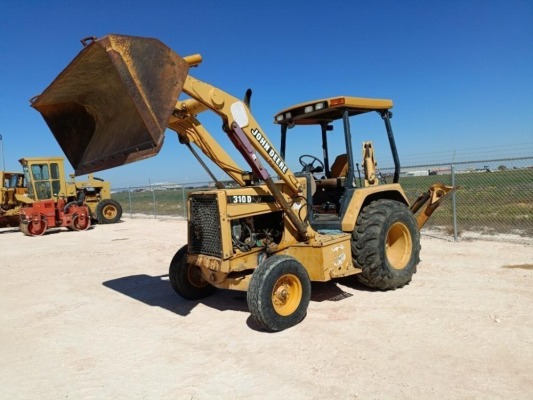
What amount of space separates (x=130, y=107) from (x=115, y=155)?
523 mm

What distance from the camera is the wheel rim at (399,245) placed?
612cm

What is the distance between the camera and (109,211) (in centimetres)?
1944

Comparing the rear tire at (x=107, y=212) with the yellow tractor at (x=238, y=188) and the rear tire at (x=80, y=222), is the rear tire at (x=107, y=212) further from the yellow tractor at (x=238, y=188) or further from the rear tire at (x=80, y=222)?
the yellow tractor at (x=238, y=188)

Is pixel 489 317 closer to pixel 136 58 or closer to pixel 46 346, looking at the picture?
pixel 136 58

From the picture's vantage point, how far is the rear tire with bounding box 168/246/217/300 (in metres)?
Answer: 5.79

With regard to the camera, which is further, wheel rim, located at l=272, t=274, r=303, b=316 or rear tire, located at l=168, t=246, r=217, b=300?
rear tire, located at l=168, t=246, r=217, b=300

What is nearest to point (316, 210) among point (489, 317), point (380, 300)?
point (380, 300)

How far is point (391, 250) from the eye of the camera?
629 cm

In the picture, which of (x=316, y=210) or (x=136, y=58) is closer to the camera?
(x=136, y=58)

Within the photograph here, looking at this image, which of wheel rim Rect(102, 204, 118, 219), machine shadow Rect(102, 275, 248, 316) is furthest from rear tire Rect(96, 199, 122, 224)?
machine shadow Rect(102, 275, 248, 316)

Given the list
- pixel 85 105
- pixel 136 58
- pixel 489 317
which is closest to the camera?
pixel 136 58

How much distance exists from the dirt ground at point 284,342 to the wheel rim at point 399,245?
0.39 metres

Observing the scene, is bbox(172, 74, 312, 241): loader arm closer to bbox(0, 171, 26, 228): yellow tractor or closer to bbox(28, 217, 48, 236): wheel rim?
bbox(28, 217, 48, 236): wheel rim

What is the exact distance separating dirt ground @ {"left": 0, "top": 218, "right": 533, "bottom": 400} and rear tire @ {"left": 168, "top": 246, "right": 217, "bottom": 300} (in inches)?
7.6
